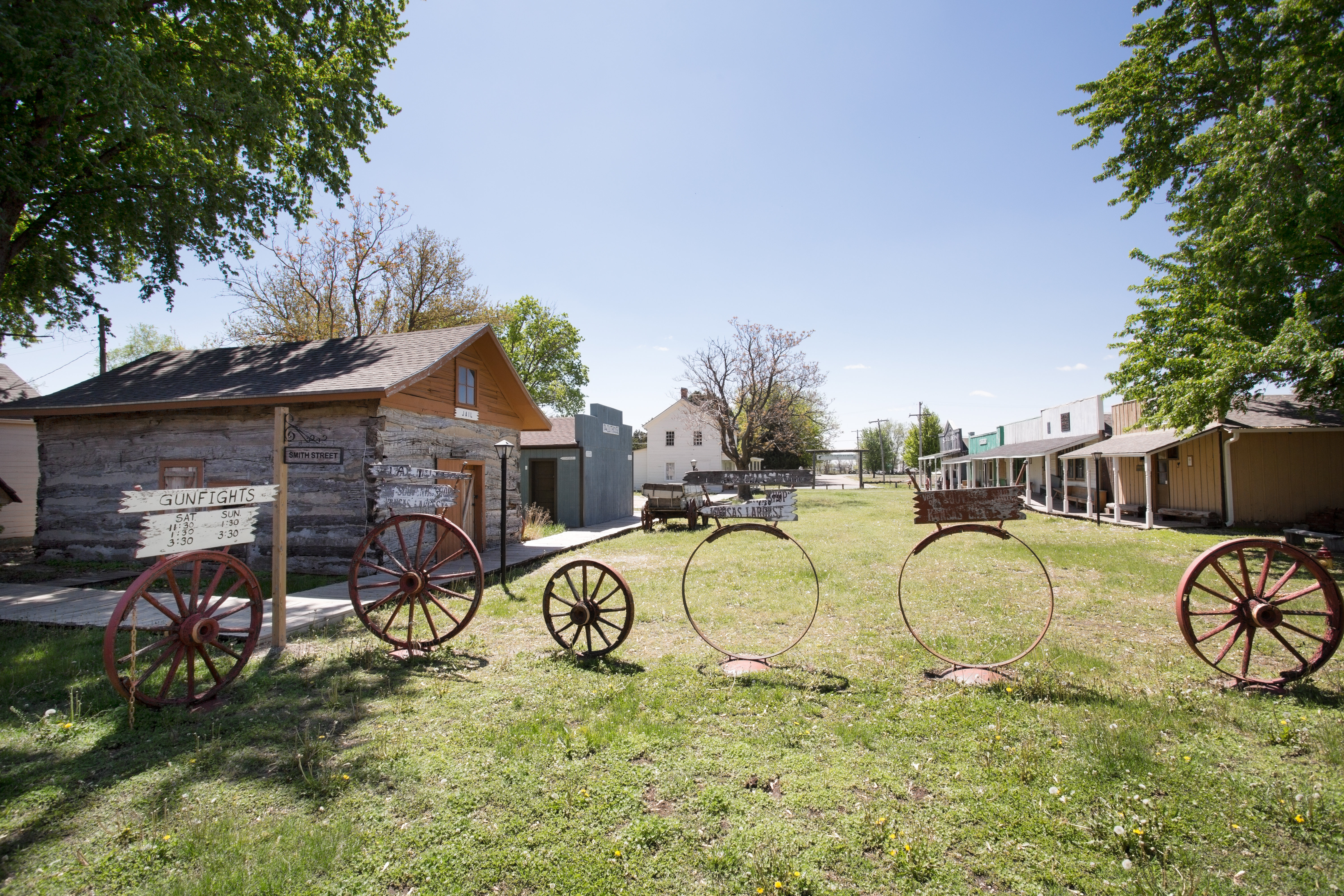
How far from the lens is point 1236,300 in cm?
1155

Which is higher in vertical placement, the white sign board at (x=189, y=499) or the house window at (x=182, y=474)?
the house window at (x=182, y=474)

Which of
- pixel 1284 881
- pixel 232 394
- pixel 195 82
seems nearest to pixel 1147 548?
pixel 1284 881

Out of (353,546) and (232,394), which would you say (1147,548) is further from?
(232,394)

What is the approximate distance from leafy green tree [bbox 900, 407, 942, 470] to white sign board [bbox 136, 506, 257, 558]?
204 ft

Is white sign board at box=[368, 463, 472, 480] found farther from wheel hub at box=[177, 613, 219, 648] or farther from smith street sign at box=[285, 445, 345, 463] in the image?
wheel hub at box=[177, 613, 219, 648]

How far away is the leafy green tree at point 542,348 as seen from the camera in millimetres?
41812

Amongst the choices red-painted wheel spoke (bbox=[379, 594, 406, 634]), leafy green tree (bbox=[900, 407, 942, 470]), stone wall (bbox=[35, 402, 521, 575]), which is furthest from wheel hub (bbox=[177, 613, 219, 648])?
leafy green tree (bbox=[900, 407, 942, 470])

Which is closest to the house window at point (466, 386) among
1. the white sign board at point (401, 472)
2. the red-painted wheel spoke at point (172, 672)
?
the white sign board at point (401, 472)

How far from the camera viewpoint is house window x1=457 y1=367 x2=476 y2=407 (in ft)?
40.7

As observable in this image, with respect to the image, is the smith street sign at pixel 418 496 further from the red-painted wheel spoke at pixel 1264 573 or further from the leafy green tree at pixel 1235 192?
the leafy green tree at pixel 1235 192

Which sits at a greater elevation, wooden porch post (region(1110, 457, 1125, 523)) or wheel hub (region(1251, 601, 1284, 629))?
wooden porch post (region(1110, 457, 1125, 523))

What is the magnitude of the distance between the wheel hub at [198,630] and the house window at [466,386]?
310 inches

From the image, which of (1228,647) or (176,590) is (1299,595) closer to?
(1228,647)

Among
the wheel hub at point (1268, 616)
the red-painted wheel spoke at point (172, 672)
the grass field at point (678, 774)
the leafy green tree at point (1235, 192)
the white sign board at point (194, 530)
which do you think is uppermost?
the leafy green tree at point (1235, 192)
